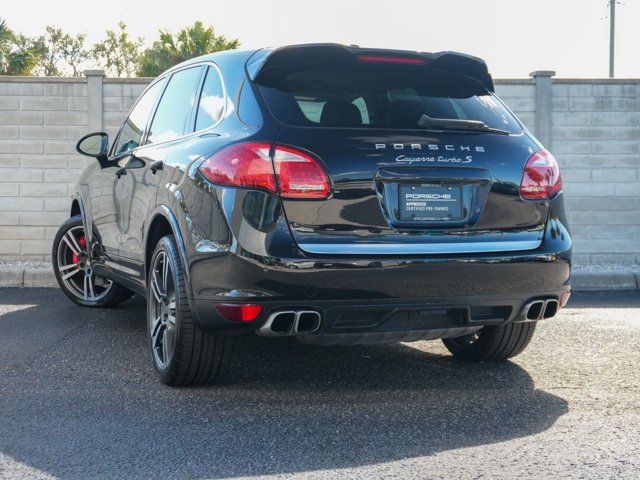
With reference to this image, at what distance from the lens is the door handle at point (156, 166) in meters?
5.06

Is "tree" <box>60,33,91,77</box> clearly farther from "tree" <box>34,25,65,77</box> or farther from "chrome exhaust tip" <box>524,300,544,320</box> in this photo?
"chrome exhaust tip" <box>524,300,544,320</box>

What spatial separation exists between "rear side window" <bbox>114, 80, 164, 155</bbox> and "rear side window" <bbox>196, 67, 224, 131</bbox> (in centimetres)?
107

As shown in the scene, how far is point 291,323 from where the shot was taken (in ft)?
13.6

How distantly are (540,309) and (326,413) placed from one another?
114 centimetres

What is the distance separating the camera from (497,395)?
15.4 feet

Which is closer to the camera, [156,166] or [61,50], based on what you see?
[156,166]

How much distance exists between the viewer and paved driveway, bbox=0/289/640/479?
357 cm

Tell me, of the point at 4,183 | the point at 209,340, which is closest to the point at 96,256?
the point at 209,340

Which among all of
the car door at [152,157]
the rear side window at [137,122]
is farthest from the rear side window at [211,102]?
the rear side window at [137,122]

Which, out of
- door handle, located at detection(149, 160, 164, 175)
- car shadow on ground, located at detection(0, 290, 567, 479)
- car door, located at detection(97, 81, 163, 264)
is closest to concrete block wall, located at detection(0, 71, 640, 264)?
car door, located at detection(97, 81, 163, 264)

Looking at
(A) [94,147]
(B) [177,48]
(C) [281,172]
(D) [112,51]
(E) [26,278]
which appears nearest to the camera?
(C) [281,172]

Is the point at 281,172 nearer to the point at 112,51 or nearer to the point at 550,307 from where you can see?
the point at 550,307

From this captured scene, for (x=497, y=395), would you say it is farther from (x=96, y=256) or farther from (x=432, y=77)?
(x=96, y=256)

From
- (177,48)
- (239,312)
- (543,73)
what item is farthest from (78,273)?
(177,48)
